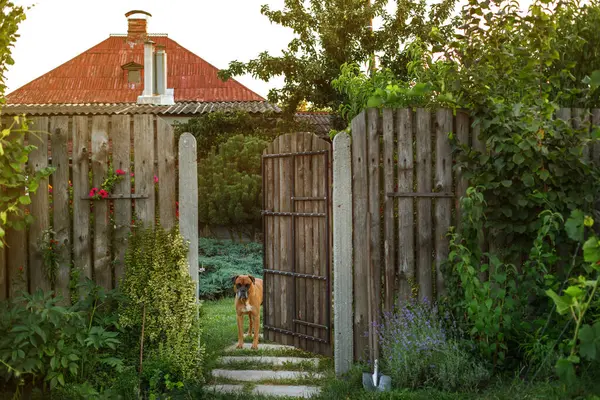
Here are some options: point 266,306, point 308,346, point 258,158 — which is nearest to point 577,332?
point 308,346

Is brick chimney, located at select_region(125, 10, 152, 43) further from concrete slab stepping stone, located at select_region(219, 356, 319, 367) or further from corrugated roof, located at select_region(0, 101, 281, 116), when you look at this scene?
concrete slab stepping stone, located at select_region(219, 356, 319, 367)

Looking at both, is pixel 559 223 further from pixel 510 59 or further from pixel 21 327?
pixel 21 327

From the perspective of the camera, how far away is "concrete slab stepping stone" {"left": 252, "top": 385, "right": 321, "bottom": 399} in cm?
514

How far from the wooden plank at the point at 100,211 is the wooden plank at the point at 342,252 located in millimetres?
1798

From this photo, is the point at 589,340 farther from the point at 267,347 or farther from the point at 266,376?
the point at 267,347

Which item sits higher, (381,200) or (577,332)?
(381,200)

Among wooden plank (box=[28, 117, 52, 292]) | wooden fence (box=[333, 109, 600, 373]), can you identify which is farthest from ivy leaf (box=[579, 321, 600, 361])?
wooden plank (box=[28, 117, 52, 292])

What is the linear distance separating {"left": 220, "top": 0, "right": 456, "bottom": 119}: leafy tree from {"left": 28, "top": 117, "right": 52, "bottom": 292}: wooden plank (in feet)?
38.7

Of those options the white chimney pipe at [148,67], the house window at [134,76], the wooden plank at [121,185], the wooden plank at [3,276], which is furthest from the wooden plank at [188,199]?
the house window at [134,76]

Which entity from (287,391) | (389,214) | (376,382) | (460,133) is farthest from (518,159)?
(287,391)

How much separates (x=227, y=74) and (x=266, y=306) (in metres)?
11.2

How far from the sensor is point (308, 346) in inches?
274

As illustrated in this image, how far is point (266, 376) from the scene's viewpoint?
5.83m

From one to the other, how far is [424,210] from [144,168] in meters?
2.15
